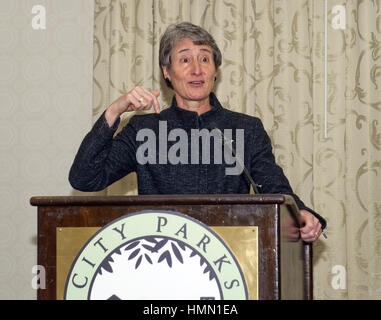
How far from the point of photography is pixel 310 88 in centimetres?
269

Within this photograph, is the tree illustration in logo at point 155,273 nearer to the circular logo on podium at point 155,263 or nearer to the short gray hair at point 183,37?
the circular logo on podium at point 155,263

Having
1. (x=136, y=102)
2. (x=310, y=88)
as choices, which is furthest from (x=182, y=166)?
(x=310, y=88)

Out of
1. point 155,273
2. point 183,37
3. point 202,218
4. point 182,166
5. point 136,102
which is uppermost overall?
point 183,37

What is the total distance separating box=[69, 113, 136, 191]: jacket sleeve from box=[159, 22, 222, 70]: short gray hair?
31cm

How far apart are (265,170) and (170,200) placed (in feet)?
2.69

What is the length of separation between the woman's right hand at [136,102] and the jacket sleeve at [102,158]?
58 mm

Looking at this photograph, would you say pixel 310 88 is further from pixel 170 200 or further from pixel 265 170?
pixel 170 200

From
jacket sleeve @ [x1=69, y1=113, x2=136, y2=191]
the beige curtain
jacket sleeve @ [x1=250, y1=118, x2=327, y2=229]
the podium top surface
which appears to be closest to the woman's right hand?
jacket sleeve @ [x1=69, y1=113, x2=136, y2=191]

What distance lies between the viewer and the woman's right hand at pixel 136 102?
4.96 ft

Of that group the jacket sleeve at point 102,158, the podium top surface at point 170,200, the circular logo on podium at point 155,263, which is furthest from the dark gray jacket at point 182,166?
the circular logo on podium at point 155,263

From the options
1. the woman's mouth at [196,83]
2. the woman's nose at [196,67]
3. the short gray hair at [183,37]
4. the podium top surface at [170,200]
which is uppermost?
the short gray hair at [183,37]

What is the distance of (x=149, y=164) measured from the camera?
6.38 feet
